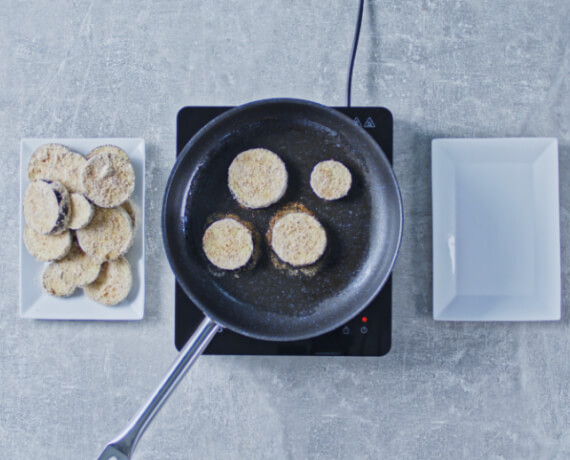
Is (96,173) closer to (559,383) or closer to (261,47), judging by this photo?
(261,47)

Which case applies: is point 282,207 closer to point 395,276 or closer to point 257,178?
point 257,178

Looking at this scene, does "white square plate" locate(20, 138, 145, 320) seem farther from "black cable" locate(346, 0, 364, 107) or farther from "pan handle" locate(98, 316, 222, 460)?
"black cable" locate(346, 0, 364, 107)

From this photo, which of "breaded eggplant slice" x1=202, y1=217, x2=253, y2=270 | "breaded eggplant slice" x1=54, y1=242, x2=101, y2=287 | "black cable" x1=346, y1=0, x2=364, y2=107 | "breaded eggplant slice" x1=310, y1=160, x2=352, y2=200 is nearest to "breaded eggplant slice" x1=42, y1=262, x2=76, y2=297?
"breaded eggplant slice" x1=54, y1=242, x2=101, y2=287

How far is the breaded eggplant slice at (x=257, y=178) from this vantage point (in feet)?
2.46

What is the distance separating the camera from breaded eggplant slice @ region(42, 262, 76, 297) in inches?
32.7

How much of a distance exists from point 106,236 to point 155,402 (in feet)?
0.99

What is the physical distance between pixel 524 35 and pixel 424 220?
1.11 ft

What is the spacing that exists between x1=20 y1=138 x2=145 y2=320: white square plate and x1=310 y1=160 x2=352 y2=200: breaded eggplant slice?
0.28 metres

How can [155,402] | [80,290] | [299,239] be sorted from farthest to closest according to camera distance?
[80,290] → [299,239] → [155,402]

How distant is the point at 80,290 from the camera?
0.85 meters

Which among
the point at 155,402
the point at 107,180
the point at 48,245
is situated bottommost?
the point at 155,402

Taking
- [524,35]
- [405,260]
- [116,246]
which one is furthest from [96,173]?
[524,35]

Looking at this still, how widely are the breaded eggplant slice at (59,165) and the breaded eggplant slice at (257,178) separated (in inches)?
9.9

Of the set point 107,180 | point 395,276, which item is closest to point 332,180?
point 395,276
